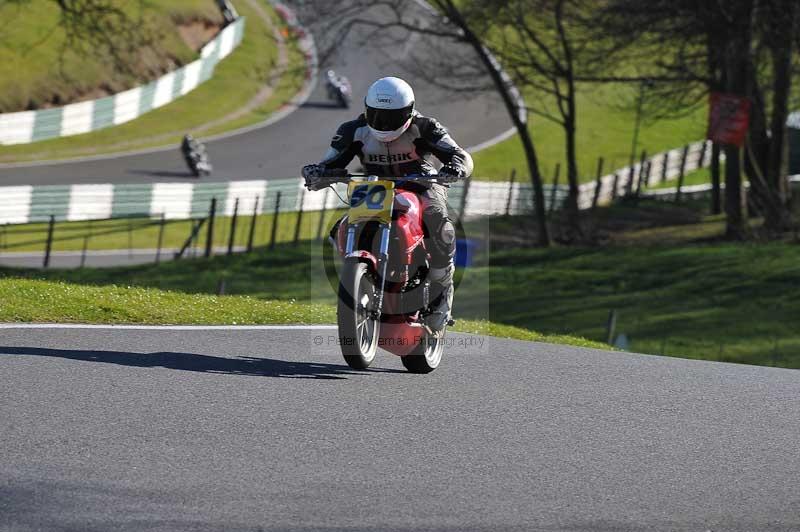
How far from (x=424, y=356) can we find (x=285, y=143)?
4069 cm

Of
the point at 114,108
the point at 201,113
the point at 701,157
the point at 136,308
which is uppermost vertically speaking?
the point at 201,113

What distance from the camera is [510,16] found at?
99.9ft

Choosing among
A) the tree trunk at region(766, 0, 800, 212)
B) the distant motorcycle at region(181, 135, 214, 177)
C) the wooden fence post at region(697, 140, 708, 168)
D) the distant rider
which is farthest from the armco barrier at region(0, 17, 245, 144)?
the tree trunk at region(766, 0, 800, 212)

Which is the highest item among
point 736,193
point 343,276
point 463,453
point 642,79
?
point 642,79

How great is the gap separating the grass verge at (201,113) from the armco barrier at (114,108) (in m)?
0.33

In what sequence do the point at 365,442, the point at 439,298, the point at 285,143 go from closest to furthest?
the point at 365,442 → the point at 439,298 → the point at 285,143

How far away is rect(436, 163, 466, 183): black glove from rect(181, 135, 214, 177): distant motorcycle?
34.4 m

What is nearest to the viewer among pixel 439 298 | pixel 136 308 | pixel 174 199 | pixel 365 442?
pixel 365 442

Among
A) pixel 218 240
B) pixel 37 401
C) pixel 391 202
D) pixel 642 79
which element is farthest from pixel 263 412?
pixel 218 240

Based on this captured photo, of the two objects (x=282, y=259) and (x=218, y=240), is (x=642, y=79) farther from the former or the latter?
(x=218, y=240)

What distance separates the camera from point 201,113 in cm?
5297


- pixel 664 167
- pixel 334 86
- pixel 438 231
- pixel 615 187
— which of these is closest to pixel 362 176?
pixel 438 231

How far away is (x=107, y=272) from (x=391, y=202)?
19.5 meters

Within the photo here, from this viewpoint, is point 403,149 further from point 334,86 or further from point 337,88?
point 334,86
